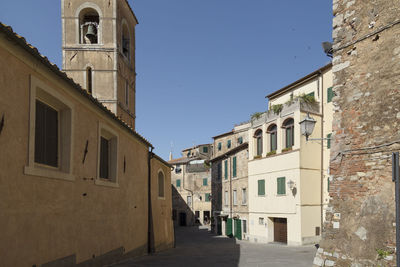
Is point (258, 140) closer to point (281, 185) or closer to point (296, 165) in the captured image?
point (281, 185)

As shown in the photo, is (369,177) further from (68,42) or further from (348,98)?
(68,42)

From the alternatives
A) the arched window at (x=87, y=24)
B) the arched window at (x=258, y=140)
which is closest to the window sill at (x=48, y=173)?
the arched window at (x=87, y=24)

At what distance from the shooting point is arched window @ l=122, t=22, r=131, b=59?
78.4ft

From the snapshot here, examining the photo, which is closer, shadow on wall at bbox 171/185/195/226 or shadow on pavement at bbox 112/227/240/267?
shadow on pavement at bbox 112/227/240/267

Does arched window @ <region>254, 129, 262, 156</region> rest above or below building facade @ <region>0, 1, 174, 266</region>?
above

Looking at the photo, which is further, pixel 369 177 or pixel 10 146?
pixel 369 177

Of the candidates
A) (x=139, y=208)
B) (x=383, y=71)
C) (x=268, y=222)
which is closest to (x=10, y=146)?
(x=383, y=71)

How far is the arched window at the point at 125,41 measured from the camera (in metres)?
23.9

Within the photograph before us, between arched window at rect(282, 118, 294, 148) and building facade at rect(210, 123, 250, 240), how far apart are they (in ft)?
17.3

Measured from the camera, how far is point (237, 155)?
31.8 m

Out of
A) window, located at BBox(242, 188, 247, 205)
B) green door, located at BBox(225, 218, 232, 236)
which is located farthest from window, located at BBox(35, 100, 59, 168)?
green door, located at BBox(225, 218, 232, 236)

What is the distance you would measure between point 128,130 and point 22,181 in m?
6.38

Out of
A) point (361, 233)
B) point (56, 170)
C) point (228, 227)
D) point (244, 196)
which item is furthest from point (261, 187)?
point (56, 170)

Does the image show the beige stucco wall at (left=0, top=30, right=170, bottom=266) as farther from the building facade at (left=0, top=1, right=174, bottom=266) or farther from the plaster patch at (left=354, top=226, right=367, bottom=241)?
the plaster patch at (left=354, top=226, right=367, bottom=241)
